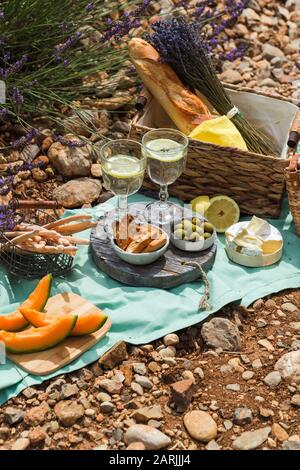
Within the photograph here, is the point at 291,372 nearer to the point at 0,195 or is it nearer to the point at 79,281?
the point at 79,281

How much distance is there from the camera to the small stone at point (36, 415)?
293 cm

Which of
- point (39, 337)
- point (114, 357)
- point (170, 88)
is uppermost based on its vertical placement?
point (170, 88)

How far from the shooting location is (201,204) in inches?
157

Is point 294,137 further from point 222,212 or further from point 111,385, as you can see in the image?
point 111,385

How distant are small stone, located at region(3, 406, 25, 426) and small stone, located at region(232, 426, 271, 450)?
80cm

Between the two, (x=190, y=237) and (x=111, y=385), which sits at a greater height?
(x=190, y=237)

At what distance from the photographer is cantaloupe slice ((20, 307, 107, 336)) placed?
10.6 ft

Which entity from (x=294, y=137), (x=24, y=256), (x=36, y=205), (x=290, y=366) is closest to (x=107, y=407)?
(x=290, y=366)

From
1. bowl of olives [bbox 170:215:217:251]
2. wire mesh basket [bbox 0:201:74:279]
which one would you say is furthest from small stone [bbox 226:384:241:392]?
wire mesh basket [bbox 0:201:74:279]

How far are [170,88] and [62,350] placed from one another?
1599mm

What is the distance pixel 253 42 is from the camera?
18.2 ft

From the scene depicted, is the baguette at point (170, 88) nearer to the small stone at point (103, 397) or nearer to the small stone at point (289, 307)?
the small stone at point (289, 307)

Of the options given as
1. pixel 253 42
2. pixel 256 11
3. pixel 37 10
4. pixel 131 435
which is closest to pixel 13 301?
pixel 131 435

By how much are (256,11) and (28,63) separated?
7.12 ft
